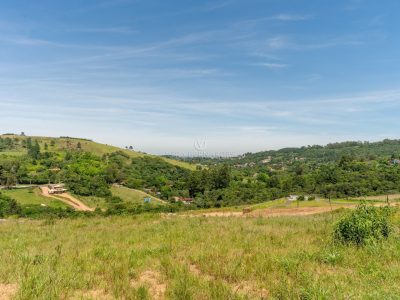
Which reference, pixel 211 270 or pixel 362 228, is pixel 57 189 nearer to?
pixel 211 270

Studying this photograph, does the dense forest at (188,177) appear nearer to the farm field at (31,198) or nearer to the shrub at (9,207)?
the farm field at (31,198)

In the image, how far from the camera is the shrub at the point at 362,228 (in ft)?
24.1

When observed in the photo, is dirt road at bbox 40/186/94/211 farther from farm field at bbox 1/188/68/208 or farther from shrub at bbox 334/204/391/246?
shrub at bbox 334/204/391/246

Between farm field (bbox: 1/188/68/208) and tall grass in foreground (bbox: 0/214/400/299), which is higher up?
tall grass in foreground (bbox: 0/214/400/299)

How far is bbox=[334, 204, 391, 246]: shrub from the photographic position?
289 inches

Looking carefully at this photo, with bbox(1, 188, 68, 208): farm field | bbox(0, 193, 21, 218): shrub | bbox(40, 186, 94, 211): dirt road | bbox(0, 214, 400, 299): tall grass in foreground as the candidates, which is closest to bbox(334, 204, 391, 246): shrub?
bbox(0, 214, 400, 299): tall grass in foreground

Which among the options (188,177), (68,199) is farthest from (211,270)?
(188,177)

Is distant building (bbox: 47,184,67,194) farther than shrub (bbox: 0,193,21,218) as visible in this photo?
Yes

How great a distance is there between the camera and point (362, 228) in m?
7.41

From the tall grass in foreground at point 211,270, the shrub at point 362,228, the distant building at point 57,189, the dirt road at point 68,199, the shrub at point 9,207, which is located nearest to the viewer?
the tall grass in foreground at point 211,270

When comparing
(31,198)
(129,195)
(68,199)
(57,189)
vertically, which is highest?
(57,189)

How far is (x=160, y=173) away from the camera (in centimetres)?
15962

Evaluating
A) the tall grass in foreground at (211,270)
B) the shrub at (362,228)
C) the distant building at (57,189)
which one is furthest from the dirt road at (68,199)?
the shrub at (362,228)

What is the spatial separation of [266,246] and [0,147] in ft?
631
